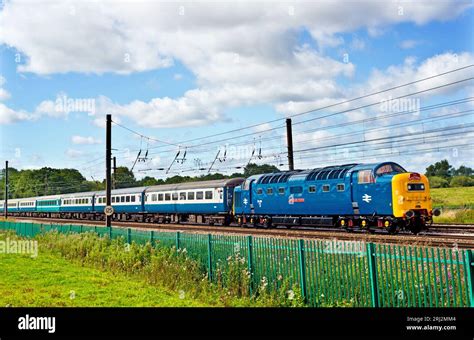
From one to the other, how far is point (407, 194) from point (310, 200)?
18.2 ft

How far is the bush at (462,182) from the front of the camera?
66688 mm

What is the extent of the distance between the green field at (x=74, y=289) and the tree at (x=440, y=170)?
2690 inches

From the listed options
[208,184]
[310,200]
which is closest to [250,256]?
[310,200]

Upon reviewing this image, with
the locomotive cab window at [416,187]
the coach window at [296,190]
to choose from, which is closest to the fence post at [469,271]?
the locomotive cab window at [416,187]

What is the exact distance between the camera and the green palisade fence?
802 cm

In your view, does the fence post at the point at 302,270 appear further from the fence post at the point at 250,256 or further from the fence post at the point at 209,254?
the fence post at the point at 209,254

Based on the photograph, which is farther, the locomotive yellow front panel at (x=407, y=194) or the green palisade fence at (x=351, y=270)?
the locomotive yellow front panel at (x=407, y=194)

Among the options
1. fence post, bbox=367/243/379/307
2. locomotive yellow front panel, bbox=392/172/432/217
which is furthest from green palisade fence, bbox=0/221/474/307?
locomotive yellow front panel, bbox=392/172/432/217

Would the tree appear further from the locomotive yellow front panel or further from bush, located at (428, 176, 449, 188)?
the locomotive yellow front panel

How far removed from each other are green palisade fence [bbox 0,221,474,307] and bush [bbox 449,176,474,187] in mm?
62307
